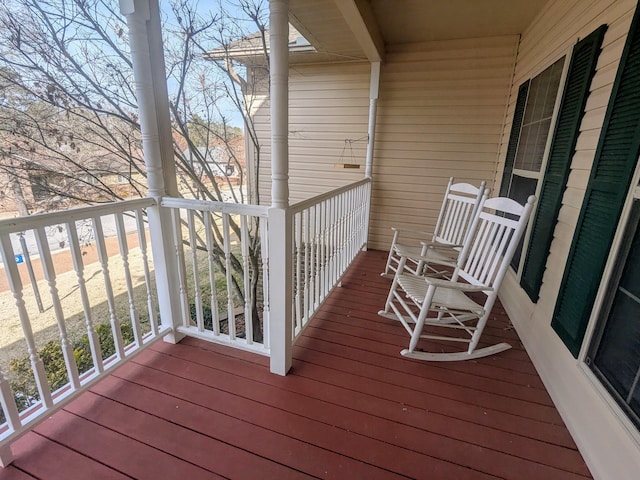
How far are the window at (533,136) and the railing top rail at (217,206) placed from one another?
206 centimetres

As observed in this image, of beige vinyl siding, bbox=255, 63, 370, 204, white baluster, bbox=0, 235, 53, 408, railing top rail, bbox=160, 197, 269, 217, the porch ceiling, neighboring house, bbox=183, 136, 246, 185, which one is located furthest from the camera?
beige vinyl siding, bbox=255, 63, 370, 204

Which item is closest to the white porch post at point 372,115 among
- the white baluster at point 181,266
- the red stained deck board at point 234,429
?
the white baluster at point 181,266

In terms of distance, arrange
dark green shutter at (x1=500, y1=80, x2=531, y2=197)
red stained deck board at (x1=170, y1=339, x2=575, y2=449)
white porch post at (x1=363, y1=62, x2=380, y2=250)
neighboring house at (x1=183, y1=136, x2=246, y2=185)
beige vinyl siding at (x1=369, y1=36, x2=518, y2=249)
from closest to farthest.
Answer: red stained deck board at (x1=170, y1=339, x2=575, y2=449)
dark green shutter at (x1=500, y1=80, x2=531, y2=197)
neighboring house at (x1=183, y1=136, x2=246, y2=185)
beige vinyl siding at (x1=369, y1=36, x2=518, y2=249)
white porch post at (x1=363, y1=62, x2=380, y2=250)

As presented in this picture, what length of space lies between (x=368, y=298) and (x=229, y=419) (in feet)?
5.22

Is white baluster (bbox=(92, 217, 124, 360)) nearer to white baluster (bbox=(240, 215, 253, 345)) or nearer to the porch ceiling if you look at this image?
white baluster (bbox=(240, 215, 253, 345))

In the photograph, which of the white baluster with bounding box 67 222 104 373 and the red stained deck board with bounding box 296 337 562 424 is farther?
the red stained deck board with bounding box 296 337 562 424

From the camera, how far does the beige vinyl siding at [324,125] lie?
3.92 meters

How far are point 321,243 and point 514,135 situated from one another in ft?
7.68

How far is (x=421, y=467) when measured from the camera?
1261mm

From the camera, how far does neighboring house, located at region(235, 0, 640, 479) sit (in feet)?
4.22

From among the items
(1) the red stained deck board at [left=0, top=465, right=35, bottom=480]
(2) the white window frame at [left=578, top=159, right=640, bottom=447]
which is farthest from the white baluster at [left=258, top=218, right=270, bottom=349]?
(2) the white window frame at [left=578, top=159, right=640, bottom=447]

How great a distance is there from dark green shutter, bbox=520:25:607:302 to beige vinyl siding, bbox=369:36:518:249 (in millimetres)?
1638

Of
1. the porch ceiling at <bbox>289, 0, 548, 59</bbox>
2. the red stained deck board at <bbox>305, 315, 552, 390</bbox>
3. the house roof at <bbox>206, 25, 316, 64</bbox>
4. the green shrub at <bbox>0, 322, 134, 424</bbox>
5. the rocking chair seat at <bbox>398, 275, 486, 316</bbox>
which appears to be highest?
the porch ceiling at <bbox>289, 0, 548, 59</bbox>

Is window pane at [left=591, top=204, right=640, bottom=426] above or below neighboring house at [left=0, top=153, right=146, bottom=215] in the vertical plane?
below
